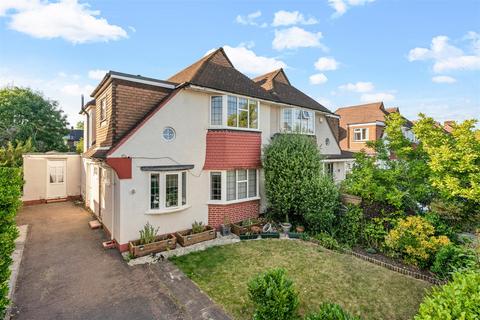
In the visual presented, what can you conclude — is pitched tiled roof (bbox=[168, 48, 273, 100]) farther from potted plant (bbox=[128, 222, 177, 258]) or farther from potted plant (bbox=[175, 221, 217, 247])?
potted plant (bbox=[128, 222, 177, 258])

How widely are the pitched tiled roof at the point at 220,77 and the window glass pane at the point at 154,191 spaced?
497cm

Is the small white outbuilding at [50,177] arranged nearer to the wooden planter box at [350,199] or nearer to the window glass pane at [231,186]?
the window glass pane at [231,186]

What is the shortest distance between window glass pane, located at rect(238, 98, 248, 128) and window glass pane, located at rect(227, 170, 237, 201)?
2753mm

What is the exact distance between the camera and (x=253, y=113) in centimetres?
1329

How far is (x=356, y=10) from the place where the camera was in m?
11.3

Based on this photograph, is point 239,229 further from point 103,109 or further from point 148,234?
point 103,109

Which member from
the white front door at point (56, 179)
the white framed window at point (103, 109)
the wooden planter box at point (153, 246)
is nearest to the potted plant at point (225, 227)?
the wooden planter box at point (153, 246)

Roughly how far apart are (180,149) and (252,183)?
493cm

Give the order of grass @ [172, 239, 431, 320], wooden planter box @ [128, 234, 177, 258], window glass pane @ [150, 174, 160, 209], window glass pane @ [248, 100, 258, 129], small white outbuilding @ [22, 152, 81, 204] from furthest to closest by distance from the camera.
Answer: small white outbuilding @ [22, 152, 81, 204], window glass pane @ [248, 100, 258, 129], window glass pane @ [150, 174, 160, 209], wooden planter box @ [128, 234, 177, 258], grass @ [172, 239, 431, 320]

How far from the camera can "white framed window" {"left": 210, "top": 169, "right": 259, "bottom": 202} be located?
12.2 m

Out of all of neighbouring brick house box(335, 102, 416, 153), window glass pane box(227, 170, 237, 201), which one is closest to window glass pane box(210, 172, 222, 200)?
window glass pane box(227, 170, 237, 201)

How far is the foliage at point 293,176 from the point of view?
40.5ft

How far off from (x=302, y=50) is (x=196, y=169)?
37.2ft

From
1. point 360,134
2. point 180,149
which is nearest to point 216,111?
point 180,149
